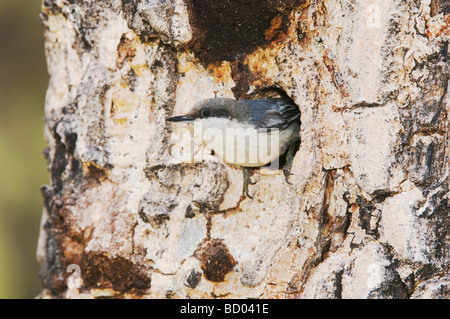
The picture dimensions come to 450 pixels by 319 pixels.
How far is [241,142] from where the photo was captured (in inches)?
120

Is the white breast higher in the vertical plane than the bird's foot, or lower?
higher

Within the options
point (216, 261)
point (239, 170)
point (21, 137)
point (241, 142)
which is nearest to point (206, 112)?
point (241, 142)

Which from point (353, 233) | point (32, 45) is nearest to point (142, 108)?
point (353, 233)

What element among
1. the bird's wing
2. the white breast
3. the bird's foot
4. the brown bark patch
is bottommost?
the brown bark patch

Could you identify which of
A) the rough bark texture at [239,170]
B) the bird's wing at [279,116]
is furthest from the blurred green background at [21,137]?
the bird's wing at [279,116]

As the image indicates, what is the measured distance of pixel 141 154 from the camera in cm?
311

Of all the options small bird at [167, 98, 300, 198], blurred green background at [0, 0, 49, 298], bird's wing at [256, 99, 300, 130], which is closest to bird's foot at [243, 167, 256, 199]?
small bird at [167, 98, 300, 198]

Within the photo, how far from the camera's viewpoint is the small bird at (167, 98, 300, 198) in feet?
9.78

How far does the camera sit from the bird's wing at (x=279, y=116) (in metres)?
3.10

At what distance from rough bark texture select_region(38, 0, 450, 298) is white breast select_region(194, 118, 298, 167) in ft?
0.31

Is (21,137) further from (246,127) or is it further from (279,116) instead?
(279,116)

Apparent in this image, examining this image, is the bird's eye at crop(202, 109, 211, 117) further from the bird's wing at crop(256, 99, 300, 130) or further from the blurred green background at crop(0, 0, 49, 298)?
the blurred green background at crop(0, 0, 49, 298)

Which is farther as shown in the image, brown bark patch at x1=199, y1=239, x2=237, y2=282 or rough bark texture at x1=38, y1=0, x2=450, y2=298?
brown bark patch at x1=199, y1=239, x2=237, y2=282

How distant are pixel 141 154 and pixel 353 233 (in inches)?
47.9
